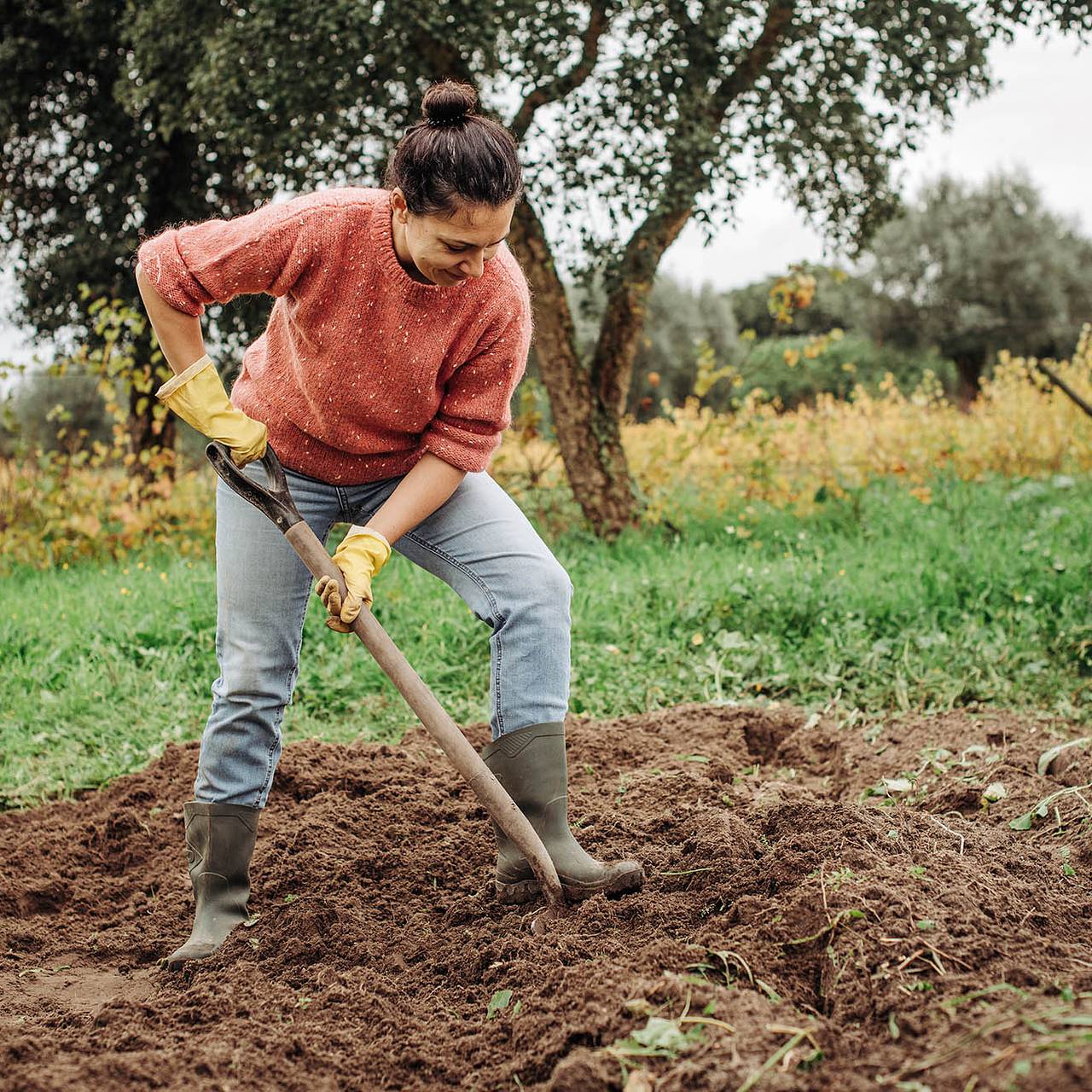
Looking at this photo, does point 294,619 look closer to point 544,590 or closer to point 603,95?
point 544,590

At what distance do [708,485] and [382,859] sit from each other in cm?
463

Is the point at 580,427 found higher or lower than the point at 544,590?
higher

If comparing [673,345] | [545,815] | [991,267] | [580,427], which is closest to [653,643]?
[580,427]

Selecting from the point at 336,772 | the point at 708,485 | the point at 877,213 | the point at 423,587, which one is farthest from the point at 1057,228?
the point at 336,772

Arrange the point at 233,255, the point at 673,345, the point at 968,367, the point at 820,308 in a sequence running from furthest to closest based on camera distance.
Result: 1. the point at 820,308
2. the point at 968,367
3. the point at 673,345
4. the point at 233,255

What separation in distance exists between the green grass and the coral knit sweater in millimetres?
1852

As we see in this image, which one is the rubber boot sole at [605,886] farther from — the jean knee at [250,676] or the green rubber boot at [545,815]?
the jean knee at [250,676]

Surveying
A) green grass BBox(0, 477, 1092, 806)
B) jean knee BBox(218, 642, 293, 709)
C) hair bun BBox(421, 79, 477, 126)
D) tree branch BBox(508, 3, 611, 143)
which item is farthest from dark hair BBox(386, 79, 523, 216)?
tree branch BBox(508, 3, 611, 143)

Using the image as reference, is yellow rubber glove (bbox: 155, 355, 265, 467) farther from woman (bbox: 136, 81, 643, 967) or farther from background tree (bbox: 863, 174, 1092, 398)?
background tree (bbox: 863, 174, 1092, 398)

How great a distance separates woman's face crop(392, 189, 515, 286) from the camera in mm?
2105

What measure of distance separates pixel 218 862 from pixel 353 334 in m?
1.21

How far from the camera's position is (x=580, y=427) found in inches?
252

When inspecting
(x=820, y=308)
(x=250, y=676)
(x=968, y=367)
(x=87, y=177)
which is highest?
(x=87, y=177)

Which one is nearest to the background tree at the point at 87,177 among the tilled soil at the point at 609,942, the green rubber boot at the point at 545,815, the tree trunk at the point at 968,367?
the tilled soil at the point at 609,942
